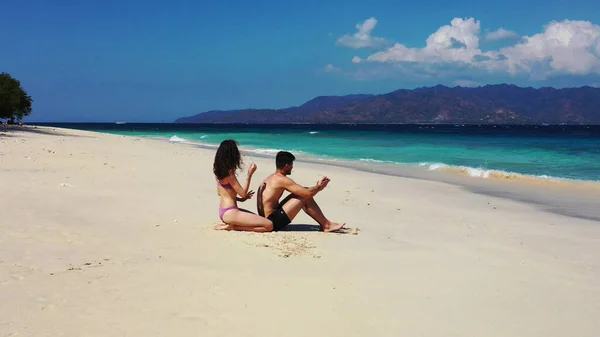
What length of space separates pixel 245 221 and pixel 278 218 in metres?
0.49

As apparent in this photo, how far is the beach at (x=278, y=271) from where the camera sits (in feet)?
12.5

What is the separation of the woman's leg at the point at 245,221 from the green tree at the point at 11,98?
39194 mm

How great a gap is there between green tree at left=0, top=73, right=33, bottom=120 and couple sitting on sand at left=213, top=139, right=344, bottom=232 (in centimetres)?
3902

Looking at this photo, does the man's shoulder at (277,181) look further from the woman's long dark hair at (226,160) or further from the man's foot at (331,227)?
the man's foot at (331,227)

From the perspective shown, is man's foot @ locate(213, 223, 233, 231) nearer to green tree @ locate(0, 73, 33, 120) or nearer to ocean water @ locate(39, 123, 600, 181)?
ocean water @ locate(39, 123, 600, 181)

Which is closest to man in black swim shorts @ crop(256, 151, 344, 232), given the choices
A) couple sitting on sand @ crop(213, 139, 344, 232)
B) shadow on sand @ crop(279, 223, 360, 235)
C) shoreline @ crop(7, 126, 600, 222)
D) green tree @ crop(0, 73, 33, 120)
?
couple sitting on sand @ crop(213, 139, 344, 232)

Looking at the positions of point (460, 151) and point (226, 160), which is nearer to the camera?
point (226, 160)

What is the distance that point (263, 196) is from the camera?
727 centimetres

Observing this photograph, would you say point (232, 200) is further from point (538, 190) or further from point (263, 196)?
point (538, 190)

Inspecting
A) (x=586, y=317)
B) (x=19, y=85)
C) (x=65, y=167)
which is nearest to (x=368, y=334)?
(x=586, y=317)

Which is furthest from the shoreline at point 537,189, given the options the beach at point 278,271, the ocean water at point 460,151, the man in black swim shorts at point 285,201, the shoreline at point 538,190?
the man in black swim shorts at point 285,201

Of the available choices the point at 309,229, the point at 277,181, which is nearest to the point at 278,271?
the point at 277,181

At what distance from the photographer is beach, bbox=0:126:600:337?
12.5 ft

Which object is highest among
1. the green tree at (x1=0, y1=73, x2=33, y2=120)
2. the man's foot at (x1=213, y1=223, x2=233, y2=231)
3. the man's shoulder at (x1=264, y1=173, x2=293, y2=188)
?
the green tree at (x1=0, y1=73, x2=33, y2=120)
